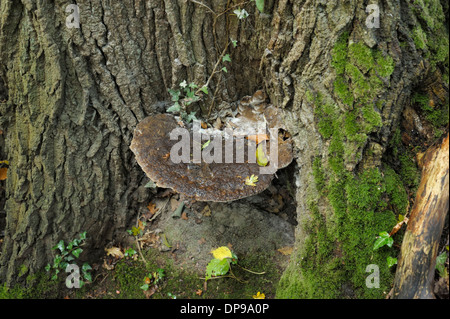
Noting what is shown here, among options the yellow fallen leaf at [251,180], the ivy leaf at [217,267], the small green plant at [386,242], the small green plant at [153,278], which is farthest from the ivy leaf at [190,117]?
the small green plant at [386,242]

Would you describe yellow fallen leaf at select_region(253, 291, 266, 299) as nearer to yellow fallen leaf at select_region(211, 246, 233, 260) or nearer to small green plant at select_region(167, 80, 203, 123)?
yellow fallen leaf at select_region(211, 246, 233, 260)

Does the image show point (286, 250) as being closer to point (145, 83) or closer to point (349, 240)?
point (349, 240)

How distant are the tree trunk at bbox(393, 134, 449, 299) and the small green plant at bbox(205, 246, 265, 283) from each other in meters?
1.44

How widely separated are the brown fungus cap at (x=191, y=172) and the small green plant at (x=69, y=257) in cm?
131

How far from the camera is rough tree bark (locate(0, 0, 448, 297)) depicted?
9.03ft

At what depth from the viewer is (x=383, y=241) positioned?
2594mm

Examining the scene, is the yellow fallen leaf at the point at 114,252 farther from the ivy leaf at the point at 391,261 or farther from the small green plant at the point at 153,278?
the ivy leaf at the point at 391,261

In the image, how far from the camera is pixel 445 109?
3.04 m

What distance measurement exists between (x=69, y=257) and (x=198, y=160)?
1829mm

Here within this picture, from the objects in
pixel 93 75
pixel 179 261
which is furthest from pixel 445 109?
pixel 93 75

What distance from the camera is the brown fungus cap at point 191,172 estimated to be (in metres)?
2.88

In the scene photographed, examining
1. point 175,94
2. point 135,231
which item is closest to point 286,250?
point 135,231

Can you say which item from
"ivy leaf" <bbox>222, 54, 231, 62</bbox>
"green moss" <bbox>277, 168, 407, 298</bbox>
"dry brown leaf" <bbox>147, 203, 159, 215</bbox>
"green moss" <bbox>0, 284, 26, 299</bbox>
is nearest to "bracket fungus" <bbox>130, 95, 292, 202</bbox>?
"green moss" <bbox>277, 168, 407, 298</bbox>

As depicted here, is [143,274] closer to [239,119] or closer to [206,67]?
[239,119]
